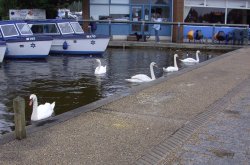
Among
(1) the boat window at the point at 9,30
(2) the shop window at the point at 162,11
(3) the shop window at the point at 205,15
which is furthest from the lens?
(2) the shop window at the point at 162,11

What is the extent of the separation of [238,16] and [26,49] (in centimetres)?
1661

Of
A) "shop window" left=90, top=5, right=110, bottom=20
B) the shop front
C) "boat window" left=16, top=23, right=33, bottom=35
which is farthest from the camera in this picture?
"shop window" left=90, top=5, right=110, bottom=20

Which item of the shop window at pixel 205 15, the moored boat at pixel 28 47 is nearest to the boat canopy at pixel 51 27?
the moored boat at pixel 28 47

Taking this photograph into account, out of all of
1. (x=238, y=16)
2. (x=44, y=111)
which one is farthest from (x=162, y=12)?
(x=44, y=111)

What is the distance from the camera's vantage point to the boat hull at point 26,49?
20625 millimetres

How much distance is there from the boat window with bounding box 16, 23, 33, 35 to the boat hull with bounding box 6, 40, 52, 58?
1511 mm

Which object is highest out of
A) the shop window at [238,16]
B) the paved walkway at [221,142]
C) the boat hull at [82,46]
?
the shop window at [238,16]

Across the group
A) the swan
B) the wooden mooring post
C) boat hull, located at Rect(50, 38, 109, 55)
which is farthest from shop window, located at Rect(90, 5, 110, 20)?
the wooden mooring post

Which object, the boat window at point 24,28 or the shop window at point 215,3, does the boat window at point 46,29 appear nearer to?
the boat window at point 24,28

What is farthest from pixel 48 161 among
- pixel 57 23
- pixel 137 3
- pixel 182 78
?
pixel 137 3

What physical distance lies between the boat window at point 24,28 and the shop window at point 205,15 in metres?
12.3

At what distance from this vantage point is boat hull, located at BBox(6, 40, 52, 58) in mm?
20625

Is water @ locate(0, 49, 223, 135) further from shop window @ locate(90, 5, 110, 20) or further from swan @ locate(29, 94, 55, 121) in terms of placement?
shop window @ locate(90, 5, 110, 20)

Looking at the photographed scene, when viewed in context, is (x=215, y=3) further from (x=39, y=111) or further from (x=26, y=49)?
(x=39, y=111)
